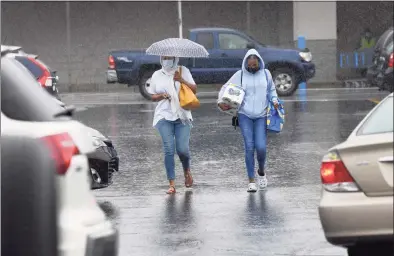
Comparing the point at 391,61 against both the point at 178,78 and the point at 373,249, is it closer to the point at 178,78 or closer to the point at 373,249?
the point at 178,78

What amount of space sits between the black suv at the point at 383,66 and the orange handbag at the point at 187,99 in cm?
1151

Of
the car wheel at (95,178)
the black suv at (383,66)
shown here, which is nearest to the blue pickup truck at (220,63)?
the black suv at (383,66)

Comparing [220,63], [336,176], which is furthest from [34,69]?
[336,176]

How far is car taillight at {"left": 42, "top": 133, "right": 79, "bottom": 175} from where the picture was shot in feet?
20.2

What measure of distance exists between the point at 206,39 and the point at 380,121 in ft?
70.0

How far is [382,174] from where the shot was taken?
7.14 metres

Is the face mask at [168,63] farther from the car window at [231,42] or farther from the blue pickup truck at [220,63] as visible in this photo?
the car window at [231,42]

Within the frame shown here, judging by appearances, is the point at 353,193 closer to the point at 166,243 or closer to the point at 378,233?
the point at 378,233

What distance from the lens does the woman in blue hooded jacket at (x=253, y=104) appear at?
12.8m

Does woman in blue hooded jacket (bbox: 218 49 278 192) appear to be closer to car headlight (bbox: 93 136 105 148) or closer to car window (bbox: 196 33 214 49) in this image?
car headlight (bbox: 93 136 105 148)

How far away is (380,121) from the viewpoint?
7.69 meters

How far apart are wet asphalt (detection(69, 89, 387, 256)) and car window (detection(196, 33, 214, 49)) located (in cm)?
602

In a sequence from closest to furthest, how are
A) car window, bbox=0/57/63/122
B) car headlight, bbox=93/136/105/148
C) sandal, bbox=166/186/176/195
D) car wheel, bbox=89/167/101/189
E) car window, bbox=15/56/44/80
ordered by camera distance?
car window, bbox=0/57/63/122 < car wheel, bbox=89/167/101/189 < car headlight, bbox=93/136/105/148 < sandal, bbox=166/186/176/195 < car window, bbox=15/56/44/80

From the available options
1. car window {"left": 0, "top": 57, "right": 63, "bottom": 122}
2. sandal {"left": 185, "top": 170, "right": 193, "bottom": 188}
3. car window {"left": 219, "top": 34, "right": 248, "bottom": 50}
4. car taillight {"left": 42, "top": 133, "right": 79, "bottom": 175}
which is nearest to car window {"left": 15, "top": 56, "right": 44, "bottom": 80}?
sandal {"left": 185, "top": 170, "right": 193, "bottom": 188}
